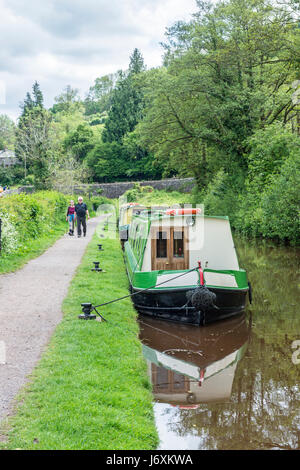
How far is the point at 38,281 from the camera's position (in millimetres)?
9930

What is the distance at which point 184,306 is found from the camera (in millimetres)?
8500

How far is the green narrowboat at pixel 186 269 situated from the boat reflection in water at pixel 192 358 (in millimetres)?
277

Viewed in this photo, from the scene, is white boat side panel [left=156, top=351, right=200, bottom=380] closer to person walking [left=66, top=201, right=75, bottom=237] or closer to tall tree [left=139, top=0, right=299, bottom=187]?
person walking [left=66, top=201, right=75, bottom=237]

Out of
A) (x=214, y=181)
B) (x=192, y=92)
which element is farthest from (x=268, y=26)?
(x=214, y=181)

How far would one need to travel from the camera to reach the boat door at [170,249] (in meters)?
9.39

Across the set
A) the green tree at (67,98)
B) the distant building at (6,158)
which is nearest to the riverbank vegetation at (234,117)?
the distant building at (6,158)

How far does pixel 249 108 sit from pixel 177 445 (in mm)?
21995

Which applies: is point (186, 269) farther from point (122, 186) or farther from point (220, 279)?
point (122, 186)

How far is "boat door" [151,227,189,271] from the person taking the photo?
9.39 metres

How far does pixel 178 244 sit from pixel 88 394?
525 centimetres

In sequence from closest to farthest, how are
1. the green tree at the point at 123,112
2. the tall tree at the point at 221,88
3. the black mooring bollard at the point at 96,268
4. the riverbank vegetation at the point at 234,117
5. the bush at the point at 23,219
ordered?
the black mooring bollard at the point at 96,268 → the bush at the point at 23,219 → the riverbank vegetation at the point at 234,117 → the tall tree at the point at 221,88 → the green tree at the point at 123,112

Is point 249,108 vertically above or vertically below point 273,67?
below

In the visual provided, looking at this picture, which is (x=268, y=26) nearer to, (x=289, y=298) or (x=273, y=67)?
(x=273, y=67)

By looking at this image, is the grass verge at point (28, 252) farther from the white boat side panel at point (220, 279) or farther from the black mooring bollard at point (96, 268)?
the white boat side panel at point (220, 279)
